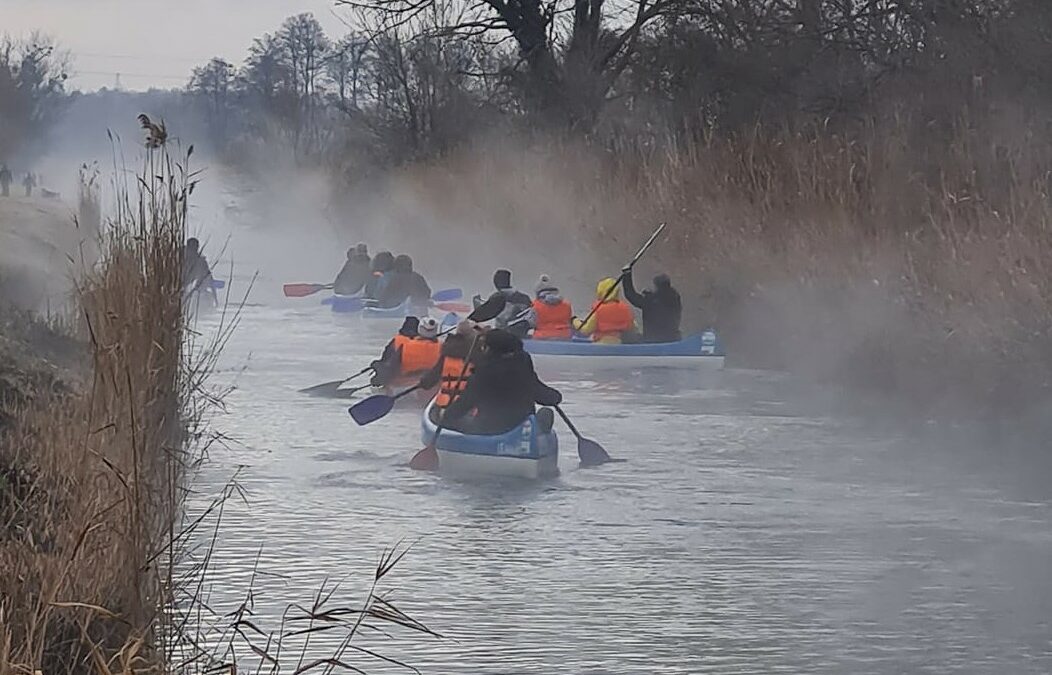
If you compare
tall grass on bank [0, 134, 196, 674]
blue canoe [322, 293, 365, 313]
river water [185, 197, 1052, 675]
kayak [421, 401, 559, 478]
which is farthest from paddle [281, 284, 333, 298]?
tall grass on bank [0, 134, 196, 674]

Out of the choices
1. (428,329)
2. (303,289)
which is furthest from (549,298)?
(303,289)

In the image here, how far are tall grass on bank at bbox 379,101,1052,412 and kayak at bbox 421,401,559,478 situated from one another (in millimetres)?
4521

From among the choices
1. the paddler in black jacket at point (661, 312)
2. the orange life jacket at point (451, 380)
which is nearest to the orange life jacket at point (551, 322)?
the paddler in black jacket at point (661, 312)

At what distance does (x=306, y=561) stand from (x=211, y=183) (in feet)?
191

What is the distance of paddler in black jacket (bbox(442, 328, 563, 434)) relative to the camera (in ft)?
42.9

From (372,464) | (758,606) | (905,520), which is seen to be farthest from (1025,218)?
(758,606)

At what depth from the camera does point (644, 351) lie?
1961cm

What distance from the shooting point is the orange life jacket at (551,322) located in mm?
20281

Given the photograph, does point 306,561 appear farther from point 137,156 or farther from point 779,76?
point 779,76

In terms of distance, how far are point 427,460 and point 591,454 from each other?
128cm

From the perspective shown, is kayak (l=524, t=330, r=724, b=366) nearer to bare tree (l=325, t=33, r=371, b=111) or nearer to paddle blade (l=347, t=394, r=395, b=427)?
paddle blade (l=347, t=394, r=395, b=427)

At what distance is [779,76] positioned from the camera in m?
24.6

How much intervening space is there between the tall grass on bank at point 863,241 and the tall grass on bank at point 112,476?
25.9 ft

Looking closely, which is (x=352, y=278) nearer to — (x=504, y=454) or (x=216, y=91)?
(x=504, y=454)
